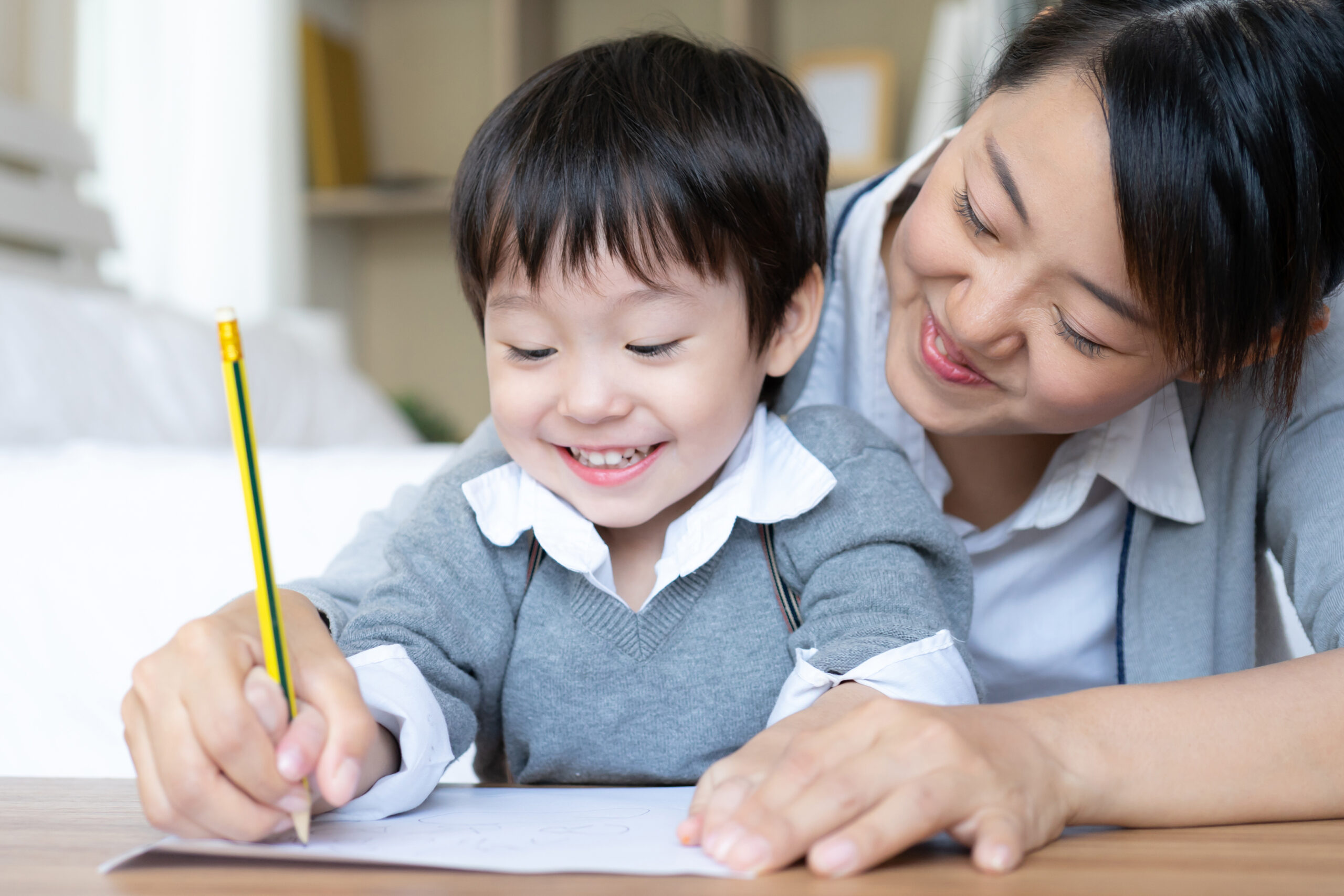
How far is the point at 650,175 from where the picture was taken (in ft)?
2.78

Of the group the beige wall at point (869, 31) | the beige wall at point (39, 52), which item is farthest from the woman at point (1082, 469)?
the beige wall at point (869, 31)

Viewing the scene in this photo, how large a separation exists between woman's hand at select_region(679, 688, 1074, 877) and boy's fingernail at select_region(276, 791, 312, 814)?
180mm

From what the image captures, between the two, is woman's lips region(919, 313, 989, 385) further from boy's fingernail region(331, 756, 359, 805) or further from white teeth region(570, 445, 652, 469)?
boy's fingernail region(331, 756, 359, 805)

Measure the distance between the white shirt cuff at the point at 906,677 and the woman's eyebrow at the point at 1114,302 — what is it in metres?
0.24

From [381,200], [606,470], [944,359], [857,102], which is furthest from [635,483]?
[381,200]

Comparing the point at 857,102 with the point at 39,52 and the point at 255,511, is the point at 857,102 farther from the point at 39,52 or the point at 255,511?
the point at 255,511

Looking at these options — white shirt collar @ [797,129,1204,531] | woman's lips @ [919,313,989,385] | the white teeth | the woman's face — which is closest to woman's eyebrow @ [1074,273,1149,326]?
the woman's face

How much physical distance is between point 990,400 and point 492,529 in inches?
15.1

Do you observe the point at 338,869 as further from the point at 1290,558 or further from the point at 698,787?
the point at 1290,558

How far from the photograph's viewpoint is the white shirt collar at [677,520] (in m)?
0.85

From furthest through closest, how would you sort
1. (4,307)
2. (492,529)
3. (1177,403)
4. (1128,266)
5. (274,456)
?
1. (4,307)
2. (274,456)
3. (1177,403)
4. (492,529)
5. (1128,266)

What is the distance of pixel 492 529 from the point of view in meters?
0.85

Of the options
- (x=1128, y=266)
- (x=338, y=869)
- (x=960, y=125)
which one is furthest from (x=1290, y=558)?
(x=338, y=869)

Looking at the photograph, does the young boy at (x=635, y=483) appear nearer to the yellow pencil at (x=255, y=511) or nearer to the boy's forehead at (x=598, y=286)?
the boy's forehead at (x=598, y=286)
